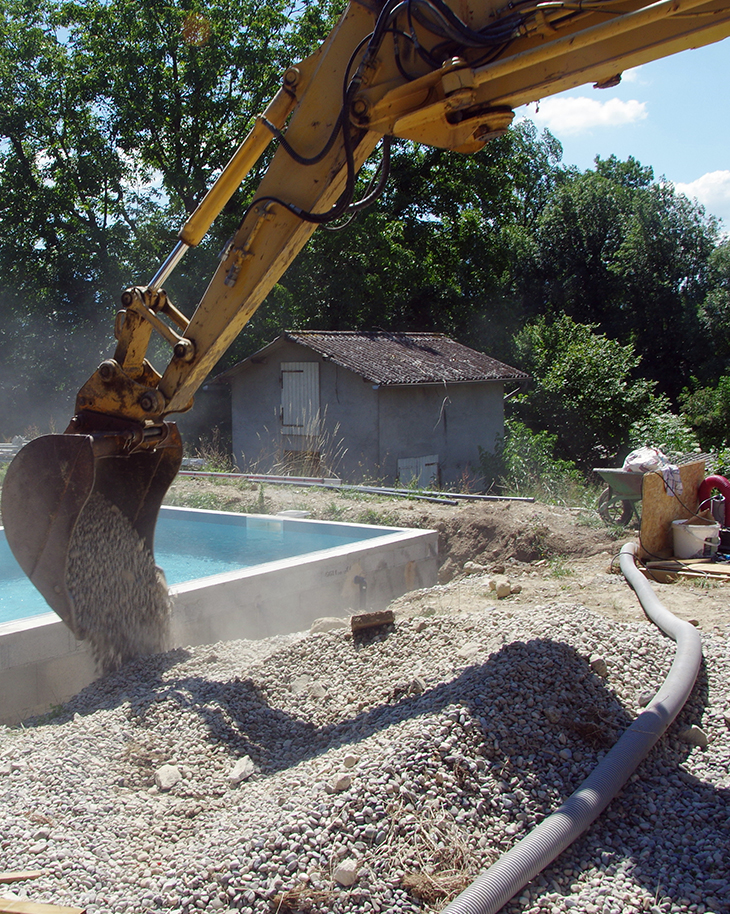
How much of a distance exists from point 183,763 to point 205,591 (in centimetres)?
234

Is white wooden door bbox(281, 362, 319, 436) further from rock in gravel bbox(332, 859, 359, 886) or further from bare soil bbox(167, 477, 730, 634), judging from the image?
rock in gravel bbox(332, 859, 359, 886)

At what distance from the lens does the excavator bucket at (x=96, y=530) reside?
16.1 feet

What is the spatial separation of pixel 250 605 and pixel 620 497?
471 cm

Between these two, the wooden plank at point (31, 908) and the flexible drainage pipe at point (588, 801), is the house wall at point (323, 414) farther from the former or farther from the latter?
the wooden plank at point (31, 908)

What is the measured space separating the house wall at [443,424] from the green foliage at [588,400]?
4418 mm

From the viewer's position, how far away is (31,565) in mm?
4988

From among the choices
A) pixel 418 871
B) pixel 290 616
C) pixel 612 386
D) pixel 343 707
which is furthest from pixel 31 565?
pixel 612 386

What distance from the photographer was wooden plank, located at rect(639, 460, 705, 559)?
8016mm

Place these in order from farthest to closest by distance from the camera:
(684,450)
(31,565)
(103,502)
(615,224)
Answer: (615,224) → (684,450) → (103,502) → (31,565)

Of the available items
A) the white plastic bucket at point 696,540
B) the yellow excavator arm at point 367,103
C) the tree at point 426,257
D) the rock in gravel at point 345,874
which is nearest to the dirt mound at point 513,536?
the white plastic bucket at point 696,540

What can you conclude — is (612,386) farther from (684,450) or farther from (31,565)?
(31,565)

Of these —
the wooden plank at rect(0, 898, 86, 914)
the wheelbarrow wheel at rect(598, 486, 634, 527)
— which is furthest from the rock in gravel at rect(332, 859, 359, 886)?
the wheelbarrow wheel at rect(598, 486, 634, 527)

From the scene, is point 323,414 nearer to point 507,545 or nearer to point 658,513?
point 507,545

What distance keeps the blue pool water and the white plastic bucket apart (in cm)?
304
